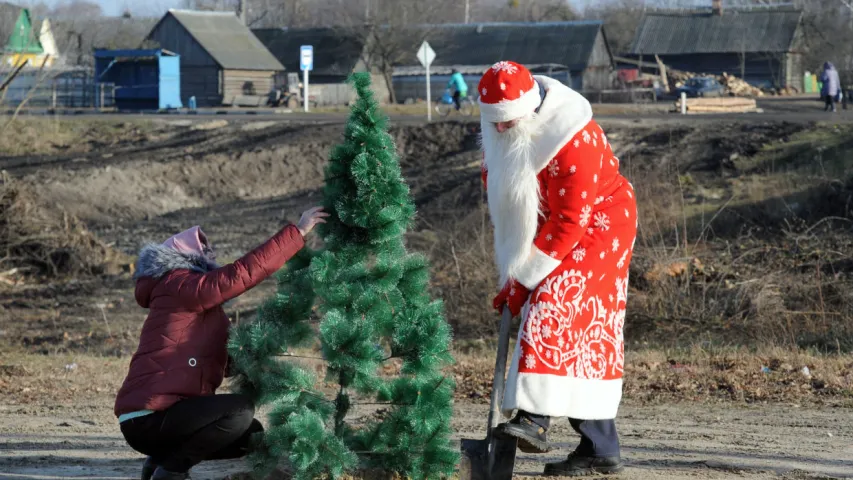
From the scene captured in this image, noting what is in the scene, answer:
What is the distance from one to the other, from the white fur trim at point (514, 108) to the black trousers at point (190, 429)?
171 centimetres

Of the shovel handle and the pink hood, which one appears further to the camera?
the shovel handle

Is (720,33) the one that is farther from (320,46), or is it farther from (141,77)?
(141,77)

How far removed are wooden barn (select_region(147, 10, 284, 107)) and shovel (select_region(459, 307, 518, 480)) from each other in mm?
49043

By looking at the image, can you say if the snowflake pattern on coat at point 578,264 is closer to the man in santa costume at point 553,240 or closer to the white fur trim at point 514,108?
the man in santa costume at point 553,240

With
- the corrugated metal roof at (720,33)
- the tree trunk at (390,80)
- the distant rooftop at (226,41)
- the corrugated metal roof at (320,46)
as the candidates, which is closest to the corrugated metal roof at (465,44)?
the corrugated metal roof at (320,46)

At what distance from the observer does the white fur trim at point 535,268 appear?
16.0ft

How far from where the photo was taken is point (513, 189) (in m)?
4.88

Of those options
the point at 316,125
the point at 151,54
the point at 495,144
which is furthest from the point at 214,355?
the point at 151,54

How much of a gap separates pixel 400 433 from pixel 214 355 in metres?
0.92

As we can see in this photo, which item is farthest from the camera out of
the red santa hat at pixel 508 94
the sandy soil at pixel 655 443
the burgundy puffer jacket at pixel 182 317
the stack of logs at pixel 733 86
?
the stack of logs at pixel 733 86

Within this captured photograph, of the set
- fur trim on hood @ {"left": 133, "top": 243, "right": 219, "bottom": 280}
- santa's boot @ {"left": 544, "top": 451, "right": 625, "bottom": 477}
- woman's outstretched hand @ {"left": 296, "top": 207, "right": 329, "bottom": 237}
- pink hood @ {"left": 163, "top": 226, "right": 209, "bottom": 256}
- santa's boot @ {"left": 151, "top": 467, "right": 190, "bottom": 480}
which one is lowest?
santa's boot @ {"left": 544, "top": 451, "right": 625, "bottom": 477}

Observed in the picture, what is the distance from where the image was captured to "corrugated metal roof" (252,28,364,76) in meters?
60.2

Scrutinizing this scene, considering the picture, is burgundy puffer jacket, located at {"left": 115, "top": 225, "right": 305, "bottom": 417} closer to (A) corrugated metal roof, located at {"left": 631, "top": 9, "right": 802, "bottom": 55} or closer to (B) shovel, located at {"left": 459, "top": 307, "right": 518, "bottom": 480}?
(B) shovel, located at {"left": 459, "top": 307, "right": 518, "bottom": 480}

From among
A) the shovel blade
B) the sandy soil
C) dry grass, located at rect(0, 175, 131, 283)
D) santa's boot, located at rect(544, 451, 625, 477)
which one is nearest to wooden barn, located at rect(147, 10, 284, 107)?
dry grass, located at rect(0, 175, 131, 283)
